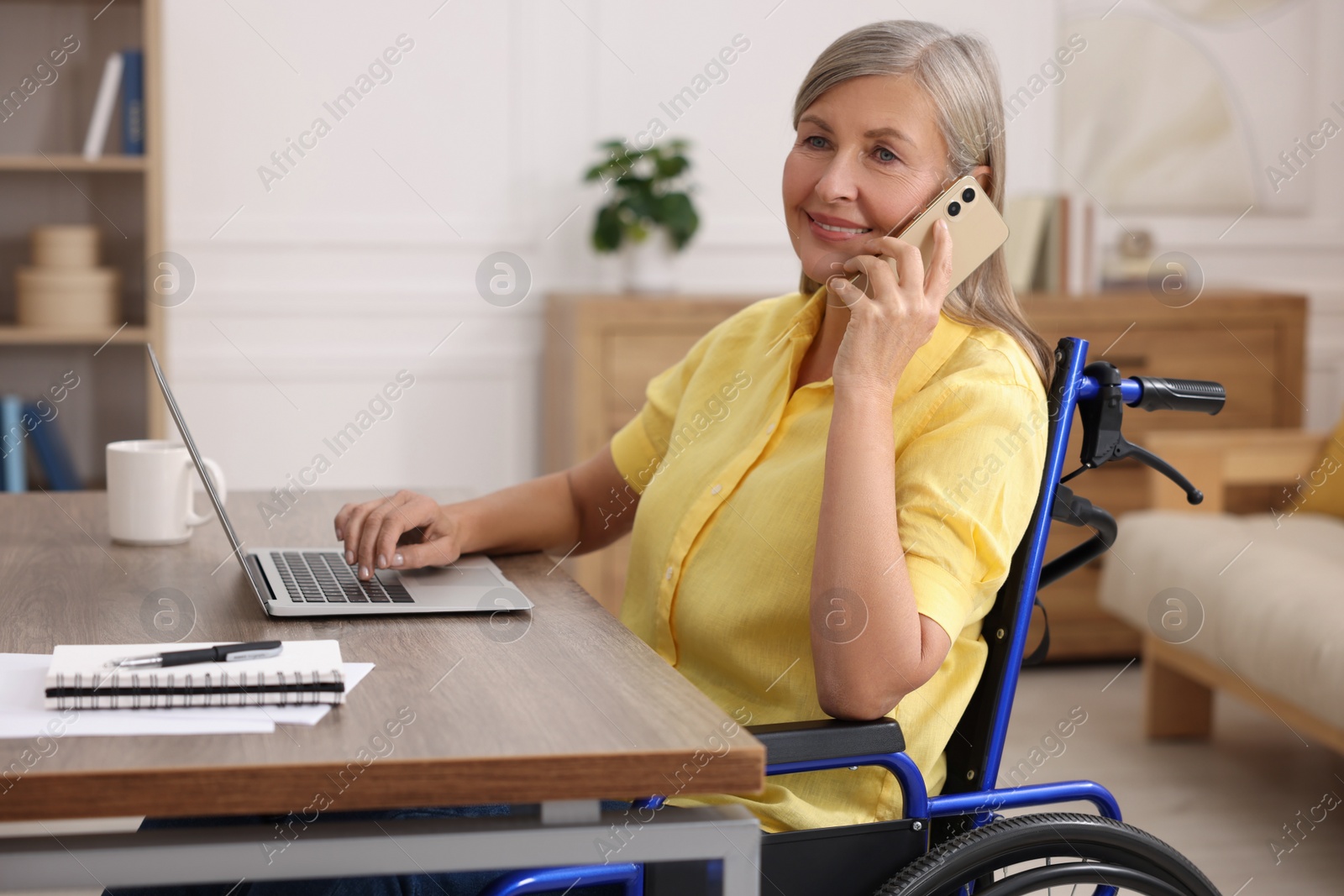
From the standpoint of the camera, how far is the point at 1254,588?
269 centimetres

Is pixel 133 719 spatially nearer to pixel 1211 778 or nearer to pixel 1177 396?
pixel 1177 396

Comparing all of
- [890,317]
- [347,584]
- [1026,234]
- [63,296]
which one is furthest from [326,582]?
[1026,234]

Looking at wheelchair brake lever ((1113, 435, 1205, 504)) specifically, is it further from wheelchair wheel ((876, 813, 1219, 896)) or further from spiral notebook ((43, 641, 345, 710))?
spiral notebook ((43, 641, 345, 710))

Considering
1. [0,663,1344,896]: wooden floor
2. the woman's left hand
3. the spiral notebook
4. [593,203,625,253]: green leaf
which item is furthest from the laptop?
[593,203,625,253]: green leaf

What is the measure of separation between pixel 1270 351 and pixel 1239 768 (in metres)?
1.18

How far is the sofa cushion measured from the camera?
2.47m

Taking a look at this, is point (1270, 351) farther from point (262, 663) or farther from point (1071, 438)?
point (262, 663)

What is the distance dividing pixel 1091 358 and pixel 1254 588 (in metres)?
0.87

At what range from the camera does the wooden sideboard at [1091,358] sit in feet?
10.9

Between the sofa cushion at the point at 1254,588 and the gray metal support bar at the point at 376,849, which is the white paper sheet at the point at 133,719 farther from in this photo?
the sofa cushion at the point at 1254,588

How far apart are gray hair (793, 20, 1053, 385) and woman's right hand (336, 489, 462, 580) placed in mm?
588

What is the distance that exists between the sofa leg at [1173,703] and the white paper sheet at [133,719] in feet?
8.61

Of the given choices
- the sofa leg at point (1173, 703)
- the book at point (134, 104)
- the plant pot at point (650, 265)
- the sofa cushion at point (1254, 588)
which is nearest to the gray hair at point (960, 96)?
the sofa cushion at point (1254, 588)

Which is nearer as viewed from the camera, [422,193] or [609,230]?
[609,230]
